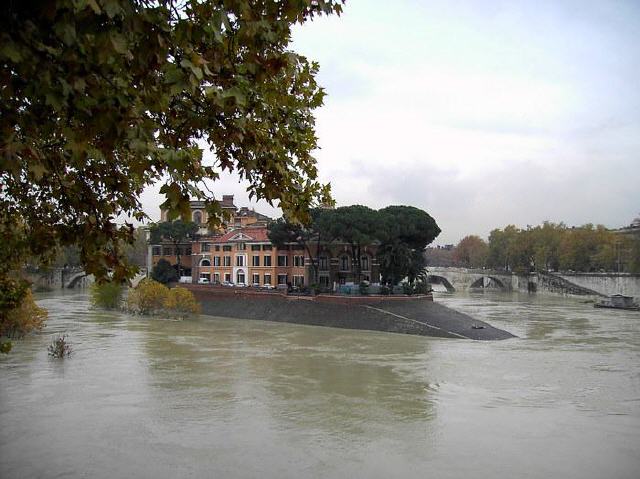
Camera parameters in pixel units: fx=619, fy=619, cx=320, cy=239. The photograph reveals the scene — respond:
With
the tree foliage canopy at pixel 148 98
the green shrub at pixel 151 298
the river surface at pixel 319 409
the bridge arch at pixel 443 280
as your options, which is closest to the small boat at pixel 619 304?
the river surface at pixel 319 409

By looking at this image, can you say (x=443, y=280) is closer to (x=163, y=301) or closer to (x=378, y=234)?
(x=378, y=234)

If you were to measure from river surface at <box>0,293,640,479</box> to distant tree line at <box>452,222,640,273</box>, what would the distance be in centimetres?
4776

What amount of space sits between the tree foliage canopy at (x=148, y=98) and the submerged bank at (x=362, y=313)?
32697 millimetres

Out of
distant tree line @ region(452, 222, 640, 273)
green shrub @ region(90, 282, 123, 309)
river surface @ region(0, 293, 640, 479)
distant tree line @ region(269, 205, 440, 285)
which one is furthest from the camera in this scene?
distant tree line @ region(452, 222, 640, 273)

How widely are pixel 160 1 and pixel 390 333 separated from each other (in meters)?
37.5

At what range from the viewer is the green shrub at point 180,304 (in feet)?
163

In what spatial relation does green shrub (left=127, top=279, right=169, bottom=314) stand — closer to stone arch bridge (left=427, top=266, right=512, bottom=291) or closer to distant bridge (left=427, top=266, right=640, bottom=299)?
distant bridge (left=427, top=266, right=640, bottom=299)

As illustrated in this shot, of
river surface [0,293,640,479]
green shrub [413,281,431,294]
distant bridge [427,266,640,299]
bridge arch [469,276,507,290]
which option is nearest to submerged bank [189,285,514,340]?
green shrub [413,281,431,294]

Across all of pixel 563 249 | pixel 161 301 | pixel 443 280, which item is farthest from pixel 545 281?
pixel 161 301

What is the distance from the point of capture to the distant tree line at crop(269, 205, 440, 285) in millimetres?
48156

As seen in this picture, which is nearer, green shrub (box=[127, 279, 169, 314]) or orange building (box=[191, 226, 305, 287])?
green shrub (box=[127, 279, 169, 314])

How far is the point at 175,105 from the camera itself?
285 inches

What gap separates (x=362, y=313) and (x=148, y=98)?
131ft

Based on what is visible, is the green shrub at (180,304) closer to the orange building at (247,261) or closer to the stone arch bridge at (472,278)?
the orange building at (247,261)
